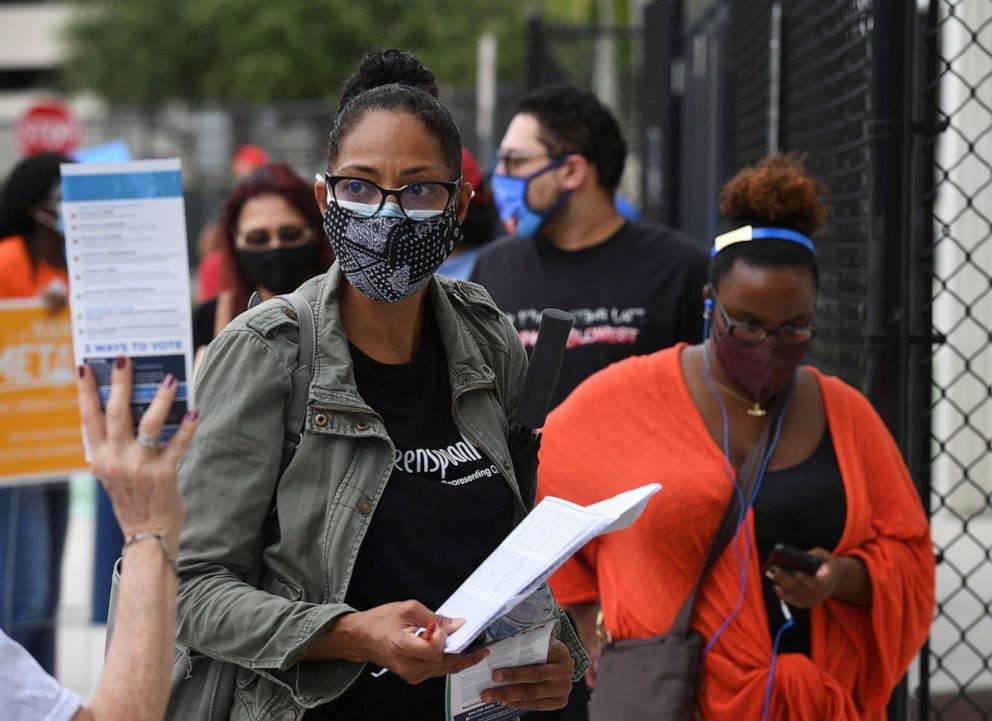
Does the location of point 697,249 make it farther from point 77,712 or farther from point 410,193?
point 77,712

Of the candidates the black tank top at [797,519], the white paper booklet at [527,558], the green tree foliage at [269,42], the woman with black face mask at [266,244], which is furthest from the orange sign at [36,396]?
the green tree foliage at [269,42]

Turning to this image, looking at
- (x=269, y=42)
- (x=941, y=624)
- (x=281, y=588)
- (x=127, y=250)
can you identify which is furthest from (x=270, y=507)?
(x=269, y=42)

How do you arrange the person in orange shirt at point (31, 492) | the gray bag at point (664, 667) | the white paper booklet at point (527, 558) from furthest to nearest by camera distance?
the person in orange shirt at point (31, 492) → the gray bag at point (664, 667) → the white paper booklet at point (527, 558)

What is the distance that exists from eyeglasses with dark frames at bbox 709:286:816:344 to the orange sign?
3.42m

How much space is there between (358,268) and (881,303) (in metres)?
1.85

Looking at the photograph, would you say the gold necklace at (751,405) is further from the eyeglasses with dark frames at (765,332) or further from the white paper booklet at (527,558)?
the white paper booklet at (527,558)

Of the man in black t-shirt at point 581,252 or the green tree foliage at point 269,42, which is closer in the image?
the man in black t-shirt at point 581,252

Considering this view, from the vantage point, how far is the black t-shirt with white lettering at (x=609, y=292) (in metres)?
4.45

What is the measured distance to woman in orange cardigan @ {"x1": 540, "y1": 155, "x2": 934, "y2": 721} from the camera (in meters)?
3.15

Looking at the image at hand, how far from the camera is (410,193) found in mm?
2381

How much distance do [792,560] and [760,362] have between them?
0.50m

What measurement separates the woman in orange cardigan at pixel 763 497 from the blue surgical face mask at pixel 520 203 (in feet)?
4.56

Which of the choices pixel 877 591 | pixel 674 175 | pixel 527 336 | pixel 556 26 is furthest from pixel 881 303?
pixel 556 26

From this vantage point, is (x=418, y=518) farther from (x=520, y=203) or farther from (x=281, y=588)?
(x=520, y=203)
